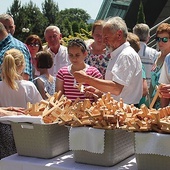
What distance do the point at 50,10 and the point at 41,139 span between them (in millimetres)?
40581

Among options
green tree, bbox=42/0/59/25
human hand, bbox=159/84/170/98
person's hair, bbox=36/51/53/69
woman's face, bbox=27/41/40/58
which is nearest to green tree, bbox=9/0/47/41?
green tree, bbox=42/0/59/25

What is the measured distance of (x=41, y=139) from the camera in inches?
95.1

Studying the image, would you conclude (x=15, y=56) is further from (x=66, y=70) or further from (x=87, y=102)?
(x=87, y=102)

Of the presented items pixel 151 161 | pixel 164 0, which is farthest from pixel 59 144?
pixel 164 0

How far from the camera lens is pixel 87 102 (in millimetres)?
2369

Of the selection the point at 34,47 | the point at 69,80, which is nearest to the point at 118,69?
the point at 69,80

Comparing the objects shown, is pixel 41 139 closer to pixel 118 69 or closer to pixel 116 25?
pixel 118 69

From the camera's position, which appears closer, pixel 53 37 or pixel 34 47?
pixel 53 37

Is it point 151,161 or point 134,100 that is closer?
Answer: point 151,161

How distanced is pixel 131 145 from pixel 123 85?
781 mm

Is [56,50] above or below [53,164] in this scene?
above

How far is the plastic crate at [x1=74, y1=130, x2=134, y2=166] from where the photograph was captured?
2.23 m

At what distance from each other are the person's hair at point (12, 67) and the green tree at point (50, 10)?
37.4m

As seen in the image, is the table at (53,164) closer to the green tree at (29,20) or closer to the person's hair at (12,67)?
the person's hair at (12,67)
